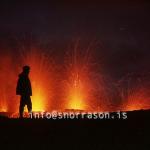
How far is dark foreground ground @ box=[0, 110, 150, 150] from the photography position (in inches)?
586

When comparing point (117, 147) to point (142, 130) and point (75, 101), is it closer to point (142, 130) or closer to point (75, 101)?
point (142, 130)

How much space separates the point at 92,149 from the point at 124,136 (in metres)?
1.60

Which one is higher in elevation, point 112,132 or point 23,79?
point 23,79

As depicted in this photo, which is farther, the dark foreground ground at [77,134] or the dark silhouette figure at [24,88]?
the dark silhouette figure at [24,88]

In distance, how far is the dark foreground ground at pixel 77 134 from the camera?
48.8ft

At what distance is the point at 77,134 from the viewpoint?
52.3 ft

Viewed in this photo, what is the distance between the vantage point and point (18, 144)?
14.9 metres

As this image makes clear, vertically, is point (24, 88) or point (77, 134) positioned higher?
point (24, 88)

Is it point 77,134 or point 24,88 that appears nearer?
point 77,134

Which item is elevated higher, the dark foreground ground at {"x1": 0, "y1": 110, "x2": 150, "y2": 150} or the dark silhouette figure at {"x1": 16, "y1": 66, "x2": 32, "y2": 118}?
the dark silhouette figure at {"x1": 16, "y1": 66, "x2": 32, "y2": 118}

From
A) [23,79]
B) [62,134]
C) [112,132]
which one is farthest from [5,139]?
[23,79]

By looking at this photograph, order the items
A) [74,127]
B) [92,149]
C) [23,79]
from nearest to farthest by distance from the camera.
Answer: [92,149]
[74,127]
[23,79]

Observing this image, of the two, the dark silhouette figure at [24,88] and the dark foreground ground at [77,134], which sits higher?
the dark silhouette figure at [24,88]

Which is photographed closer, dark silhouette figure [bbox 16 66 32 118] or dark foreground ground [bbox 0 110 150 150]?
dark foreground ground [bbox 0 110 150 150]
